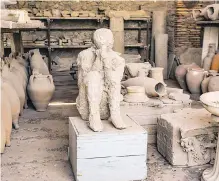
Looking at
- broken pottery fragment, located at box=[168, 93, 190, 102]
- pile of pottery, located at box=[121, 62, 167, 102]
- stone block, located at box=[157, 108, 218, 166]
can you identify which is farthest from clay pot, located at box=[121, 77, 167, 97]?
stone block, located at box=[157, 108, 218, 166]

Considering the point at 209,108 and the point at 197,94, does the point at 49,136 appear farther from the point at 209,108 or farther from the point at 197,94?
the point at 197,94

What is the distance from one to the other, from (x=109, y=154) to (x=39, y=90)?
234 centimetres

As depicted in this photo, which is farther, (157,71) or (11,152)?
(157,71)

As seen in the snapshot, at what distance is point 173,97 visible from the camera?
393 cm

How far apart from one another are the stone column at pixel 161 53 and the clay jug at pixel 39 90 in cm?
351

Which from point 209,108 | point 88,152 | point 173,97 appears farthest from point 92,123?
point 173,97

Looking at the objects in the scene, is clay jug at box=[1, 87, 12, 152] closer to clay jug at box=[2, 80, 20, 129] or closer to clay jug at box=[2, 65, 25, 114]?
clay jug at box=[2, 80, 20, 129]

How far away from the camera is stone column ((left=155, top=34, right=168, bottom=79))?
7.70m

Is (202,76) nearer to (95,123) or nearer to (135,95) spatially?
(135,95)

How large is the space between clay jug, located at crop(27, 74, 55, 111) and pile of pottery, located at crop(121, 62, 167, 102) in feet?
3.73

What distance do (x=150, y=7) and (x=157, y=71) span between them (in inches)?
163

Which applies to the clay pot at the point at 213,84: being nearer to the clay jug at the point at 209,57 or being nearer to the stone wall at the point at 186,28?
the clay jug at the point at 209,57

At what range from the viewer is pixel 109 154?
2695 millimetres

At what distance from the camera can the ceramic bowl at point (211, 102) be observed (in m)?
2.52
